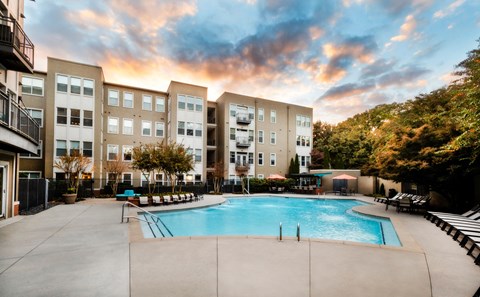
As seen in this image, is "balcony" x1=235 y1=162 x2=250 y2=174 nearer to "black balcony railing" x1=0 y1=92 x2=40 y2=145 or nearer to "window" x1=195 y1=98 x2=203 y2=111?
"window" x1=195 y1=98 x2=203 y2=111

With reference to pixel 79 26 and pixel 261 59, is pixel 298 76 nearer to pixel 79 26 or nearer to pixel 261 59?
pixel 261 59

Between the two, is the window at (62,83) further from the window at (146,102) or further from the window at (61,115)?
the window at (146,102)

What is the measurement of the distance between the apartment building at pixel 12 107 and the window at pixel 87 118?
13.4 meters

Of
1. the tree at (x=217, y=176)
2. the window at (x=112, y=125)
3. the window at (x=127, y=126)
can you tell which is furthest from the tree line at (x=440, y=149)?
the window at (x=112, y=125)

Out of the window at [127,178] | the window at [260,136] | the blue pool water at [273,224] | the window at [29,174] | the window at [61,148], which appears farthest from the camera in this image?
the window at [260,136]

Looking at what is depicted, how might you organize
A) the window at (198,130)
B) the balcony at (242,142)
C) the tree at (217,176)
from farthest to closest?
the balcony at (242,142) → the window at (198,130) → the tree at (217,176)

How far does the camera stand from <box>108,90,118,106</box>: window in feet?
95.9

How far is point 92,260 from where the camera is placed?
6188 millimetres

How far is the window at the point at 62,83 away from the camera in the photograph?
2527 cm

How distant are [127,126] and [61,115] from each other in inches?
265

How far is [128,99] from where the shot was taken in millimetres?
30312

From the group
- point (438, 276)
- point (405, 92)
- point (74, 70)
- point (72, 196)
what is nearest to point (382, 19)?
point (405, 92)

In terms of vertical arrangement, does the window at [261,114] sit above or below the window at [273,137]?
above

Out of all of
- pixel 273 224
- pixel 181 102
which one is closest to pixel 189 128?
pixel 181 102
